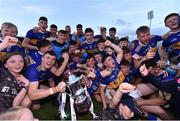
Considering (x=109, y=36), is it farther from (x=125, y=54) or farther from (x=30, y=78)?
(x=30, y=78)

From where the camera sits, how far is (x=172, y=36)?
809 centimetres

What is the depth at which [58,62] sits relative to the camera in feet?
29.3

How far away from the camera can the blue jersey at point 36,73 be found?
21.8 feet

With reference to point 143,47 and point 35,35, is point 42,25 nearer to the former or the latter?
point 35,35

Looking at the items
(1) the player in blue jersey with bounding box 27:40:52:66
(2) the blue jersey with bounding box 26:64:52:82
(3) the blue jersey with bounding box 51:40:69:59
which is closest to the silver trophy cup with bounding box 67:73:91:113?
(2) the blue jersey with bounding box 26:64:52:82

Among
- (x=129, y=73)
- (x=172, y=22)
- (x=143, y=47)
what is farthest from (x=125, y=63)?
(x=172, y=22)

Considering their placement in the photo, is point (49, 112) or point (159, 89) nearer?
point (159, 89)

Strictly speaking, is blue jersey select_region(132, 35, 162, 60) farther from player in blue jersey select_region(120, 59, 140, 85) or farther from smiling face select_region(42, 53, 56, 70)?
smiling face select_region(42, 53, 56, 70)

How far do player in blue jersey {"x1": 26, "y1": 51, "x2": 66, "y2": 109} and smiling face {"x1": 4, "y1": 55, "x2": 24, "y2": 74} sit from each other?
2.06ft

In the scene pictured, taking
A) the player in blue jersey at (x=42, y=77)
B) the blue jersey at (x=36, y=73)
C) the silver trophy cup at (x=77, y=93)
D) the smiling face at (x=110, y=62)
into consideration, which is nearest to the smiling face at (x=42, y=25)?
the player in blue jersey at (x=42, y=77)

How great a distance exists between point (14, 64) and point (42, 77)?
1.97m

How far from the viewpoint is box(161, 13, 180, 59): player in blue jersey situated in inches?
315

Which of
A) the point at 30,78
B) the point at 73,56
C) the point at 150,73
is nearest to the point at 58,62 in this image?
the point at 73,56

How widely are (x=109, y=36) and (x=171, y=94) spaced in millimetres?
6889
